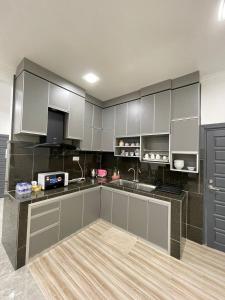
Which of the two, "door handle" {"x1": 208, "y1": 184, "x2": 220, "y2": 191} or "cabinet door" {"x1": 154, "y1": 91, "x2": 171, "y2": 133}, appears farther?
"cabinet door" {"x1": 154, "y1": 91, "x2": 171, "y2": 133}

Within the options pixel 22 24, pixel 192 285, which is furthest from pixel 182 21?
pixel 192 285

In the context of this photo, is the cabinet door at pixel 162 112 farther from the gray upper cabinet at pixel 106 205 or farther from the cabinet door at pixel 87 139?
the gray upper cabinet at pixel 106 205

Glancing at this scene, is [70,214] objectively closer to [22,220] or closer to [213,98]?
[22,220]

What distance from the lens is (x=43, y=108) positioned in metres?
2.11

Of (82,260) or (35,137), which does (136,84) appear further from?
(82,260)

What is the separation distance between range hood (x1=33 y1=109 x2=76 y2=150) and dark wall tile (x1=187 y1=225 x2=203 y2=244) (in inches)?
99.2

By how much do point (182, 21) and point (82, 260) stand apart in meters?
2.92

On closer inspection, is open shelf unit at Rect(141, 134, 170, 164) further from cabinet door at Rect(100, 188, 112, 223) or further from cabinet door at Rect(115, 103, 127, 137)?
cabinet door at Rect(100, 188, 112, 223)

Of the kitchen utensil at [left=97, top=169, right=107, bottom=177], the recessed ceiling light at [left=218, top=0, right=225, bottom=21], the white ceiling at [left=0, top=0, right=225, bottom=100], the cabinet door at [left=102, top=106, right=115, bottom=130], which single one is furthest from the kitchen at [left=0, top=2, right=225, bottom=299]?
the recessed ceiling light at [left=218, top=0, right=225, bottom=21]

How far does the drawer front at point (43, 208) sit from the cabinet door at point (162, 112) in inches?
79.6

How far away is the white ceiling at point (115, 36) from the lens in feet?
3.91

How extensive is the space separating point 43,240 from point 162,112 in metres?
2.66

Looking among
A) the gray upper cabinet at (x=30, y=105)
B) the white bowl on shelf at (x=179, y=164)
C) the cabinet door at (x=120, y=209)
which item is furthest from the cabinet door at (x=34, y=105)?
the white bowl on shelf at (x=179, y=164)

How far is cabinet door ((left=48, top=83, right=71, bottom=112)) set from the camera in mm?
2213
